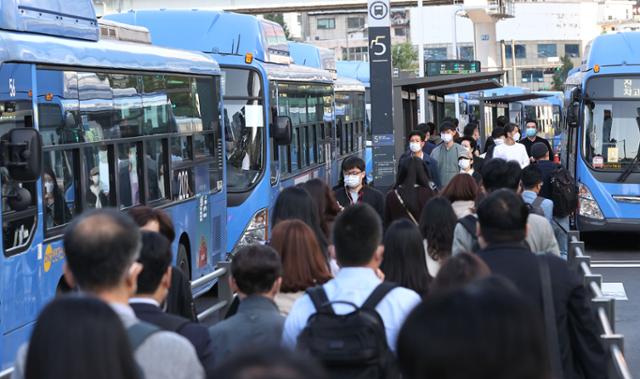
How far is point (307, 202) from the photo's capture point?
755cm

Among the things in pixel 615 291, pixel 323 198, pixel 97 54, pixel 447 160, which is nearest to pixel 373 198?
pixel 323 198

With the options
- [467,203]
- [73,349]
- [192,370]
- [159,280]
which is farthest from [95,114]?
[73,349]

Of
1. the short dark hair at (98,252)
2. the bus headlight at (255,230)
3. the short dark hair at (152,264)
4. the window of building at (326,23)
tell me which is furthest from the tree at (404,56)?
the short dark hair at (98,252)

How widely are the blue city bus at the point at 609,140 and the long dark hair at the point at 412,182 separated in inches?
334

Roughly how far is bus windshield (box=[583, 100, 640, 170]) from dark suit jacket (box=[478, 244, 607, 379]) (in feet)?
44.5

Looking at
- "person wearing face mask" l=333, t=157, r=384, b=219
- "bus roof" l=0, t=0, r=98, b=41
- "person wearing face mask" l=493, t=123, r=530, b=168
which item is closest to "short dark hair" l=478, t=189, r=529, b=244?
"bus roof" l=0, t=0, r=98, b=41

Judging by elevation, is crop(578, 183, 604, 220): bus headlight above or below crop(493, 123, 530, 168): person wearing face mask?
below

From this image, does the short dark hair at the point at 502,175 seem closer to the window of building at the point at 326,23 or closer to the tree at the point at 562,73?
the tree at the point at 562,73

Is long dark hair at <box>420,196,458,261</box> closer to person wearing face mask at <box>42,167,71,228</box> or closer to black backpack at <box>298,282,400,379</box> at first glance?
black backpack at <box>298,282,400,379</box>

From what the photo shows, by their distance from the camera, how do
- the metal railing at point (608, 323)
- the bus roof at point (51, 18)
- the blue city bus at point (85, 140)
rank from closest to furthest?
the metal railing at point (608, 323), the blue city bus at point (85, 140), the bus roof at point (51, 18)

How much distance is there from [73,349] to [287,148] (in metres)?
15.5

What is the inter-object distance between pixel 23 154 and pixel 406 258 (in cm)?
329

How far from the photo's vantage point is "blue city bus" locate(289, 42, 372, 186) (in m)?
25.3

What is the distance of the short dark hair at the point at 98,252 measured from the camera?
411cm
